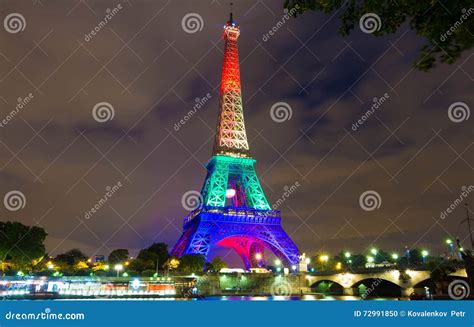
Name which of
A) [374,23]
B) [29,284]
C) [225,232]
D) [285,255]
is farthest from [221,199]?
[374,23]

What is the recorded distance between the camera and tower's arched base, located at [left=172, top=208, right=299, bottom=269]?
61000 millimetres

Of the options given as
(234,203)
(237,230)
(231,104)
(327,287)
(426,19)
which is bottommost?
(426,19)

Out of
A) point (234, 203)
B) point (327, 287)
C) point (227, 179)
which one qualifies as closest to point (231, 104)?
point (227, 179)

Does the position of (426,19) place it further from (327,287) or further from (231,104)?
(327,287)

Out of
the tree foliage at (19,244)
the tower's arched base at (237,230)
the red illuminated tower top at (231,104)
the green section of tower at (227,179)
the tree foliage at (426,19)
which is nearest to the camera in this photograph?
the tree foliage at (426,19)

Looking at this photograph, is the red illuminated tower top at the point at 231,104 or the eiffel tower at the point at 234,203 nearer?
the eiffel tower at the point at 234,203

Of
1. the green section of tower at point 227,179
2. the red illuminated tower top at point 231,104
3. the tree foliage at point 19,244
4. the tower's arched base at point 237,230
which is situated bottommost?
the tree foliage at point 19,244

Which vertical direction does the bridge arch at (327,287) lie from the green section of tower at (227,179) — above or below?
below

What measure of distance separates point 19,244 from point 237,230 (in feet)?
114

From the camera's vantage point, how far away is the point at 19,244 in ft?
198

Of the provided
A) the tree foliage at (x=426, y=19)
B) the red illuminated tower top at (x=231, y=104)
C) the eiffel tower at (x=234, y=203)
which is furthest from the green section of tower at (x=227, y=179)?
the tree foliage at (x=426, y=19)

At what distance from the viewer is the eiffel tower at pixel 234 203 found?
62.5m

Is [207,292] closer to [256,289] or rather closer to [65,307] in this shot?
[256,289]

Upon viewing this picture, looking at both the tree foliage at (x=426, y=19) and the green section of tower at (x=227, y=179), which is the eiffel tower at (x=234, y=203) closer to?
the green section of tower at (x=227, y=179)
